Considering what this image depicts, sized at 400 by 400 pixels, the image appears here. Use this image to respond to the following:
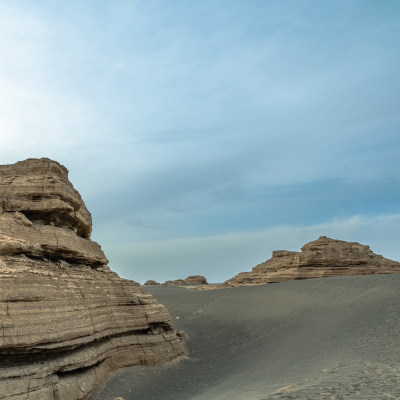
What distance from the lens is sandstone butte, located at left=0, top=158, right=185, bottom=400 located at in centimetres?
812

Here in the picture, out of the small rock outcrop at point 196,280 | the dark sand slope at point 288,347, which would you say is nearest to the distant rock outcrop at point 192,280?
the small rock outcrop at point 196,280

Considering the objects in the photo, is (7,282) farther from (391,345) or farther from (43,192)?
(391,345)

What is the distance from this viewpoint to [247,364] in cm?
1399

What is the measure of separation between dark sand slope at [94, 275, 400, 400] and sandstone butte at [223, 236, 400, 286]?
631 centimetres

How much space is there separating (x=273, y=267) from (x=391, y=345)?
27230 mm

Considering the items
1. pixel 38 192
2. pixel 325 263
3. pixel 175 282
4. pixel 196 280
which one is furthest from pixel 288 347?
pixel 196 280

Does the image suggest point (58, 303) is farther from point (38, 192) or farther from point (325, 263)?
point (325, 263)

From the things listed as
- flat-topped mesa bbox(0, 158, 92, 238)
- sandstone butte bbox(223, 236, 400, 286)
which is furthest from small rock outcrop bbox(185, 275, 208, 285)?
flat-topped mesa bbox(0, 158, 92, 238)

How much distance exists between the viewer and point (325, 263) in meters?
34.7

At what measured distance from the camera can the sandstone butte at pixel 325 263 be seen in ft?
113

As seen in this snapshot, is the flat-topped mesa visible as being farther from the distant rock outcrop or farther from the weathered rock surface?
the distant rock outcrop

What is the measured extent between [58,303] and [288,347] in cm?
991

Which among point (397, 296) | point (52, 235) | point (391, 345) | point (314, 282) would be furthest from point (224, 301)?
point (52, 235)

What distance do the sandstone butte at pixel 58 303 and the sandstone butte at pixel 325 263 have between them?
22666mm
